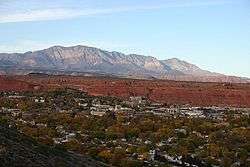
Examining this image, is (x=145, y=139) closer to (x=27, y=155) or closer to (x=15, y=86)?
(x=27, y=155)

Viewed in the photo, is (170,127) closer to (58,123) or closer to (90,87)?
(58,123)

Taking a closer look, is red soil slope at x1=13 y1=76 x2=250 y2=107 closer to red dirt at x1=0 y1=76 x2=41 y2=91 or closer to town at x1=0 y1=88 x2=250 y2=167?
red dirt at x1=0 y1=76 x2=41 y2=91

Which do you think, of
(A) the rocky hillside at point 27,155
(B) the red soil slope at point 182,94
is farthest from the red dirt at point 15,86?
(A) the rocky hillside at point 27,155

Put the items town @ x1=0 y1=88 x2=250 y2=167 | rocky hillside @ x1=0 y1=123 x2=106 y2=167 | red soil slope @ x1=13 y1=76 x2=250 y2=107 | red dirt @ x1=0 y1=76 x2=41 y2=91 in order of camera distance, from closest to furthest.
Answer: rocky hillside @ x1=0 y1=123 x2=106 y2=167, town @ x1=0 y1=88 x2=250 y2=167, red soil slope @ x1=13 y1=76 x2=250 y2=107, red dirt @ x1=0 y1=76 x2=41 y2=91

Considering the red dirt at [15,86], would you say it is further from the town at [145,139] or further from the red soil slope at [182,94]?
the town at [145,139]

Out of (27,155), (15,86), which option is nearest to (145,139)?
(27,155)

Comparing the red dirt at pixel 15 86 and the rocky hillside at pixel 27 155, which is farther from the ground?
the rocky hillside at pixel 27 155

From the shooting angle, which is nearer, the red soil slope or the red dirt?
the red soil slope

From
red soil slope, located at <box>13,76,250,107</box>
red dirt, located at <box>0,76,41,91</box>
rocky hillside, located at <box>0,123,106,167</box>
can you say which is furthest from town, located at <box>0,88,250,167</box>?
red dirt, located at <box>0,76,41,91</box>

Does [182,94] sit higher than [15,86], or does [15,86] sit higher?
Answer: [15,86]
